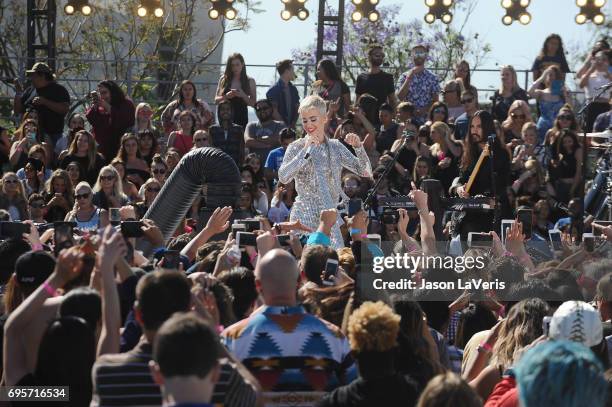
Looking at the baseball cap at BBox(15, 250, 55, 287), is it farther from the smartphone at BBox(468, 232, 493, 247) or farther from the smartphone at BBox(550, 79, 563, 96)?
the smartphone at BBox(550, 79, 563, 96)

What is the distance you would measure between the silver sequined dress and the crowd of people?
0.01m

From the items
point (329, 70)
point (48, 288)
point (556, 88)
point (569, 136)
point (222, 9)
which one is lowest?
point (569, 136)

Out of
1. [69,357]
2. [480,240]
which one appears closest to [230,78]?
[480,240]

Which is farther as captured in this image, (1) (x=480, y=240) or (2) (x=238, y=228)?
(1) (x=480, y=240)

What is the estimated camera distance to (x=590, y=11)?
65.8 feet

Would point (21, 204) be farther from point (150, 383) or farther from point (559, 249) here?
point (150, 383)

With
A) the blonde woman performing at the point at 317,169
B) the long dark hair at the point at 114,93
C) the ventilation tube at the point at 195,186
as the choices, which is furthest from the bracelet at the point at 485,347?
the long dark hair at the point at 114,93

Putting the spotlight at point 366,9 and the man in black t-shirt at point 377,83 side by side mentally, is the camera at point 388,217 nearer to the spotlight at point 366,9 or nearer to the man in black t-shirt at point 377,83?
the man in black t-shirt at point 377,83

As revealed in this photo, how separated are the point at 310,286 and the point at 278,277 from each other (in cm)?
118

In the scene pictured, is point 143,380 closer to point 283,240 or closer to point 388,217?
point 283,240

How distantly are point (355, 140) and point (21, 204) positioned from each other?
172 inches

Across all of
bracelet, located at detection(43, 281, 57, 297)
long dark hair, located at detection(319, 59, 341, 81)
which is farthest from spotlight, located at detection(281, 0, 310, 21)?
bracelet, located at detection(43, 281, 57, 297)

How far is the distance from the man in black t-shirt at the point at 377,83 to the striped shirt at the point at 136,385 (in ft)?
42.7

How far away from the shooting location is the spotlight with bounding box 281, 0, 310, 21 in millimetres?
20703
